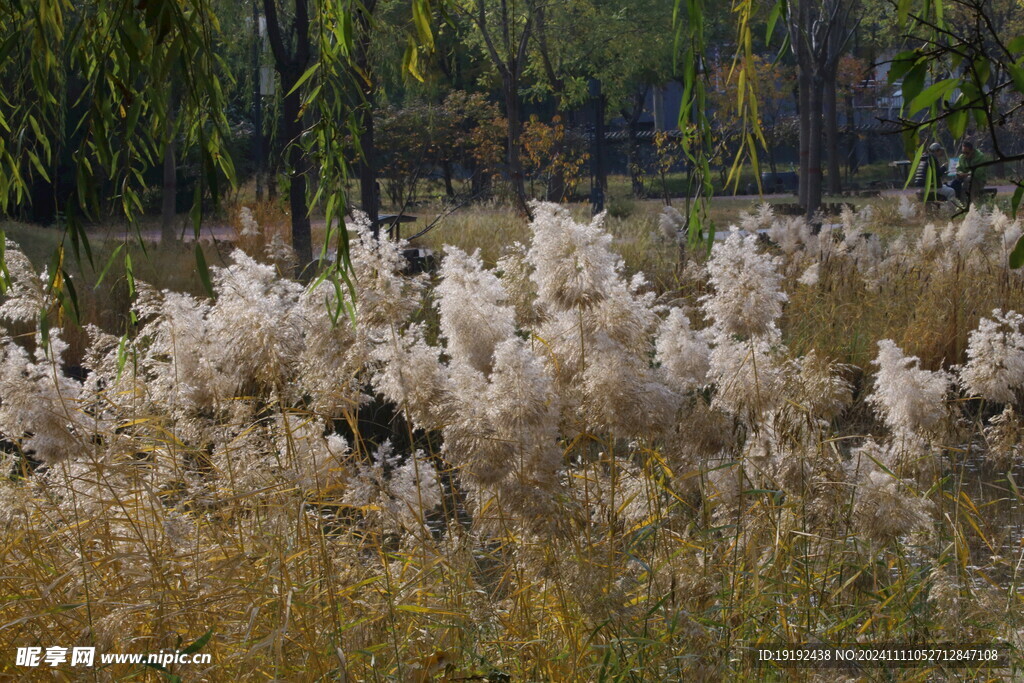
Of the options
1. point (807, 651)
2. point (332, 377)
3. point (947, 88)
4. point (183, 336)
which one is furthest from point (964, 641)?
point (183, 336)

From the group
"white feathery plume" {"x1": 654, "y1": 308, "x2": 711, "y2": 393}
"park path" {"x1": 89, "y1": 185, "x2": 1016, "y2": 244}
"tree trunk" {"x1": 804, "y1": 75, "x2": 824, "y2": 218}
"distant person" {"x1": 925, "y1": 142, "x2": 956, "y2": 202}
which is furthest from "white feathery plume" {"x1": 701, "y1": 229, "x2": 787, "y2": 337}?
"tree trunk" {"x1": 804, "y1": 75, "x2": 824, "y2": 218}

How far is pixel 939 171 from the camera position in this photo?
11.5ft

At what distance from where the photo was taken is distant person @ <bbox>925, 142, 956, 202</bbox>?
2469 millimetres

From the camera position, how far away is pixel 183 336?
3873 millimetres

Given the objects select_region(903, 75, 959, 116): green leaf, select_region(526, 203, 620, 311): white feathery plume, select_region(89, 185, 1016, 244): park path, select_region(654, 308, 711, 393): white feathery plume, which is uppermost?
select_region(903, 75, 959, 116): green leaf

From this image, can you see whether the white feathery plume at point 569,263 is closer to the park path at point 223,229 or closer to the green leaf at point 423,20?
the green leaf at point 423,20

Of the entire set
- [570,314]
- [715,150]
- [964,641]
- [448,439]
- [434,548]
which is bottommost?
[964,641]

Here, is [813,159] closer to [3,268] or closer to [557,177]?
[557,177]

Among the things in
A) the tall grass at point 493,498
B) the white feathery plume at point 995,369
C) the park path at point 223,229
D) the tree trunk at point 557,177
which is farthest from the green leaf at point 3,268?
the tree trunk at point 557,177

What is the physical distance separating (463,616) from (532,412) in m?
0.56

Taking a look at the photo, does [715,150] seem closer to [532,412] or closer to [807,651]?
[532,412]

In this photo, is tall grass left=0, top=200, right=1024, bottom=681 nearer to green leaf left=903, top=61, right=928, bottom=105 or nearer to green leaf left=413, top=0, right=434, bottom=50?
green leaf left=413, top=0, right=434, bottom=50

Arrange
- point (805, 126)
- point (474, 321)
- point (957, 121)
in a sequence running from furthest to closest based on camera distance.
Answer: point (805, 126) → point (474, 321) → point (957, 121)

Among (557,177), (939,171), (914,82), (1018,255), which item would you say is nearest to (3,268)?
(914,82)
